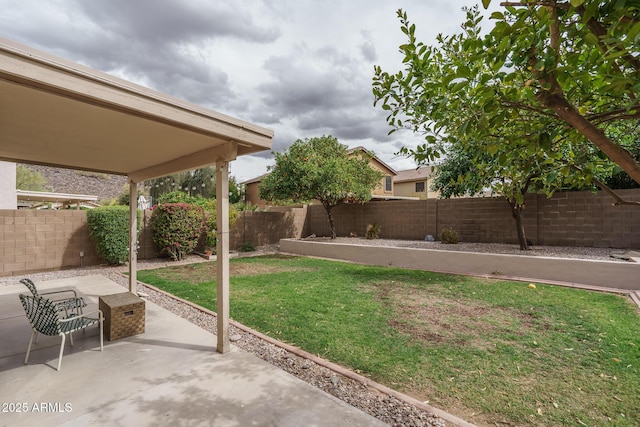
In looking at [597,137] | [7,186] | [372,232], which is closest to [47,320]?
[597,137]

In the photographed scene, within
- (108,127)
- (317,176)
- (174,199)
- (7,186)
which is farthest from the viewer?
(174,199)

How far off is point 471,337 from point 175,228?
32.7 feet

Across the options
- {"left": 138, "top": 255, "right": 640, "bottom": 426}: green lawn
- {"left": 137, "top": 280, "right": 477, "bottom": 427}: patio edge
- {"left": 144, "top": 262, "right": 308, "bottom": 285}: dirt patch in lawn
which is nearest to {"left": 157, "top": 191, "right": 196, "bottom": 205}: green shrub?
{"left": 144, "top": 262, "right": 308, "bottom": 285}: dirt patch in lawn

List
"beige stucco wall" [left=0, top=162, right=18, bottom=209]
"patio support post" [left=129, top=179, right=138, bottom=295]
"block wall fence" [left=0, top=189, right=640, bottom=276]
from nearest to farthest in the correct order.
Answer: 1. "patio support post" [left=129, top=179, right=138, bottom=295]
2. "block wall fence" [left=0, top=189, right=640, bottom=276]
3. "beige stucco wall" [left=0, top=162, right=18, bottom=209]

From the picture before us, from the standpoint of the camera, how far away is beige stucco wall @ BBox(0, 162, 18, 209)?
497 inches

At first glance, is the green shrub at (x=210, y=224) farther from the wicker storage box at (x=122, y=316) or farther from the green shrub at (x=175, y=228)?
the wicker storage box at (x=122, y=316)

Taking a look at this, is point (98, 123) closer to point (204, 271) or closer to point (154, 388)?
point (154, 388)

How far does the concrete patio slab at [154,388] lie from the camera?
2586mm

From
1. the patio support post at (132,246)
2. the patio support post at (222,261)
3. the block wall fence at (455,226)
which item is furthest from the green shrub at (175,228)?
the patio support post at (222,261)

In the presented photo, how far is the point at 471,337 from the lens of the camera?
424 cm

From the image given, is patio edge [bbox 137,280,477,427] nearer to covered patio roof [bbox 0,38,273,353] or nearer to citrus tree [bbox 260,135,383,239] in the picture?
covered patio roof [bbox 0,38,273,353]

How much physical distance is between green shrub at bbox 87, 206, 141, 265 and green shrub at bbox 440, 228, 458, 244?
425 inches

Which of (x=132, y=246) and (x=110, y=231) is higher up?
(x=110, y=231)

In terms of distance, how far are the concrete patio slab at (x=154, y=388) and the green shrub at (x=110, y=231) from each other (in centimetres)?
551
